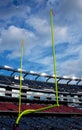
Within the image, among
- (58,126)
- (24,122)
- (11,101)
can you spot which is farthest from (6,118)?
(11,101)

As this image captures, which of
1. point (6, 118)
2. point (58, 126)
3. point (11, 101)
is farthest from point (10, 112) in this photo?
point (11, 101)

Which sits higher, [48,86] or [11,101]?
[48,86]

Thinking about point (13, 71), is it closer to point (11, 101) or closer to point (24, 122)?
point (11, 101)

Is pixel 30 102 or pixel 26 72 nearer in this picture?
pixel 30 102

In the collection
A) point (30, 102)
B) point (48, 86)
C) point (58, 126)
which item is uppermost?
point (48, 86)

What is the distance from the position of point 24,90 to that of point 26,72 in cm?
389

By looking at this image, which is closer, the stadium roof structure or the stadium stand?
the stadium stand

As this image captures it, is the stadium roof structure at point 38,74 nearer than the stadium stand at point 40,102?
No

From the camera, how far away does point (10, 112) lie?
28016 millimetres

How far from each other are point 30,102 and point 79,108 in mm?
8517

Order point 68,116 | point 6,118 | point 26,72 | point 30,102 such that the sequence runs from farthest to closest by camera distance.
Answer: point 26,72 < point 30,102 < point 68,116 < point 6,118

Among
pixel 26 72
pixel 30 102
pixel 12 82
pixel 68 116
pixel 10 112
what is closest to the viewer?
pixel 10 112

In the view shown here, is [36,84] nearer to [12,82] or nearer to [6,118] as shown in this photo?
[12,82]

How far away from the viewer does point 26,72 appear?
4350 cm
